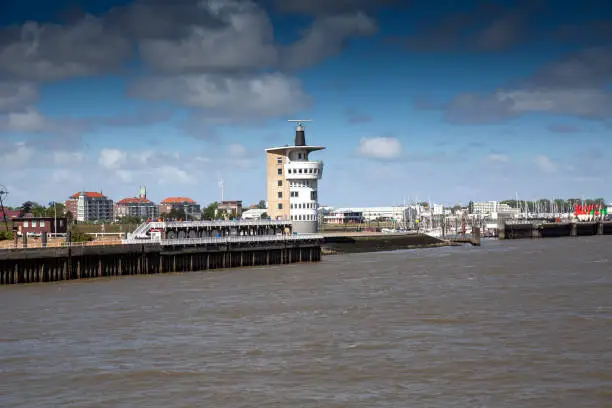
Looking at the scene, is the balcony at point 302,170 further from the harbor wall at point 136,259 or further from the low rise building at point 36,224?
the low rise building at point 36,224

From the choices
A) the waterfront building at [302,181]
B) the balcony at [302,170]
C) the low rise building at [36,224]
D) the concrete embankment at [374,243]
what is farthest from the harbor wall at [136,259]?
the low rise building at [36,224]

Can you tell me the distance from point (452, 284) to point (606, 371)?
36317 millimetres

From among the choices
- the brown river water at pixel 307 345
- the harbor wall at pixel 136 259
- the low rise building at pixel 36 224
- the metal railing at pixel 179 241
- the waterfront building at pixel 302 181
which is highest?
the waterfront building at pixel 302 181

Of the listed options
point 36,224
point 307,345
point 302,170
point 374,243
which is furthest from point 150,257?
point 374,243

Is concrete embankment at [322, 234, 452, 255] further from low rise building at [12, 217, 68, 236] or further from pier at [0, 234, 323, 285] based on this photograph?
low rise building at [12, 217, 68, 236]

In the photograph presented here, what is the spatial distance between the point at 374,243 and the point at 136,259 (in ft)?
213

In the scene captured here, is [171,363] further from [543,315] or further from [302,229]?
[302,229]

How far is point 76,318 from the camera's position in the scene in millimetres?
47250

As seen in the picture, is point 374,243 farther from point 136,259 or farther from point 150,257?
point 136,259

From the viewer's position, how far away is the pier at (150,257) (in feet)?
227

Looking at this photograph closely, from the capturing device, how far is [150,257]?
81000 millimetres

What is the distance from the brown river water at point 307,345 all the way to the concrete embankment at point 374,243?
56.5 meters

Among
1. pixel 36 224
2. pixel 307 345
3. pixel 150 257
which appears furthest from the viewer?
pixel 36 224

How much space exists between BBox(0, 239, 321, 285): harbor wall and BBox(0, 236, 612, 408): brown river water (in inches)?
155
